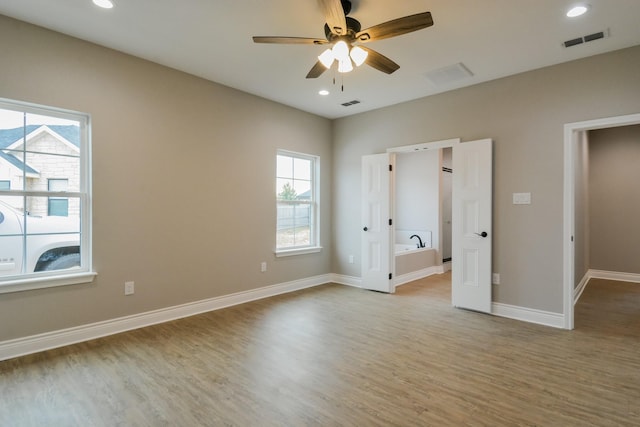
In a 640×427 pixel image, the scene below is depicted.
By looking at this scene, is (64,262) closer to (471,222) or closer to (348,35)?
(348,35)

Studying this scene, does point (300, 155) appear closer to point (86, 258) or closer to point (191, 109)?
point (191, 109)

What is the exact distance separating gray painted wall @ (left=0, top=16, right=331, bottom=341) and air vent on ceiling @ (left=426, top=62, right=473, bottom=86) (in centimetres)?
219

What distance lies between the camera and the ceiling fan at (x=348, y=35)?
215 cm

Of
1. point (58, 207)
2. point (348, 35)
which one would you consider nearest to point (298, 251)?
point (58, 207)

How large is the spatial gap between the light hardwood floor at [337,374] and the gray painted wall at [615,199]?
253 cm

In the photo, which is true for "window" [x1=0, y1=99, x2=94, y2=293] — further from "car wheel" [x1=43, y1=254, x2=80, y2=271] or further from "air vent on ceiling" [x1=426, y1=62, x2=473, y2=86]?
"air vent on ceiling" [x1=426, y1=62, x2=473, y2=86]

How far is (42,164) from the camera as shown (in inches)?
118

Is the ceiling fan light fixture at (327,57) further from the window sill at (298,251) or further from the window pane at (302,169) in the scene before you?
the window sill at (298,251)

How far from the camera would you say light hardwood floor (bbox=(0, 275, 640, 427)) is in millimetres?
2014

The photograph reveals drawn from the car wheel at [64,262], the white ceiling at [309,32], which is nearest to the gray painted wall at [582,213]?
the white ceiling at [309,32]

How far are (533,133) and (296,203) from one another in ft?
10.7

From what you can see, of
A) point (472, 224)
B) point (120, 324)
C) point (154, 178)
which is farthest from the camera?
point (472, 224)

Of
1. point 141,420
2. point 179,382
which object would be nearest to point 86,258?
point 179,382

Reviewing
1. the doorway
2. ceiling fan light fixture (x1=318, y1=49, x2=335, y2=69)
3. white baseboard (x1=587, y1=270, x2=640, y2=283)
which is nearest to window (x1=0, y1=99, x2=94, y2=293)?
ceiling fan light fixture (x1=318, y1=49, x2=335, y2=69)
